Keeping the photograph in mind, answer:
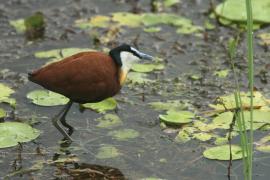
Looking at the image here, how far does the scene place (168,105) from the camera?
588 cm

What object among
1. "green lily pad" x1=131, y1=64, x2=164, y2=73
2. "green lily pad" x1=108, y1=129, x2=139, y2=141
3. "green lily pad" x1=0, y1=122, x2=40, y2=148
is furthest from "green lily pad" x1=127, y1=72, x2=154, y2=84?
"green lily pad" x1=0, y1=122, x2=40, y2=148

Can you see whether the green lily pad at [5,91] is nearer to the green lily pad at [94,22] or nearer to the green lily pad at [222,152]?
the green lily pad at [94,22]

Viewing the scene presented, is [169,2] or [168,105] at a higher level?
[169,2]

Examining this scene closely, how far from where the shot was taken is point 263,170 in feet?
16.2

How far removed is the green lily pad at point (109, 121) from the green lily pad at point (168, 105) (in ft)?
1.26

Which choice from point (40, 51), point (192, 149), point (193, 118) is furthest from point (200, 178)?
point (40, 51)

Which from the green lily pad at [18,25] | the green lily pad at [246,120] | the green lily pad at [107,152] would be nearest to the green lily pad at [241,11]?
the green lily pad at [246,120]

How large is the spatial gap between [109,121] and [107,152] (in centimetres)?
53

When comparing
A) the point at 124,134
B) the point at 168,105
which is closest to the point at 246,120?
the point at 168,105

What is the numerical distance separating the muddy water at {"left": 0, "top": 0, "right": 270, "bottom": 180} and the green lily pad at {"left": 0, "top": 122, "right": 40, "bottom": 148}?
6 cm

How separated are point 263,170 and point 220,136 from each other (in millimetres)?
573

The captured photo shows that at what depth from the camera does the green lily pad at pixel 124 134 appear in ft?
17.7

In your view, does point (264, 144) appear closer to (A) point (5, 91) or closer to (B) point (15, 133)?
(B) point (15, 133)

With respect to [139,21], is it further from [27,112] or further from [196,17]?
[27,112]
